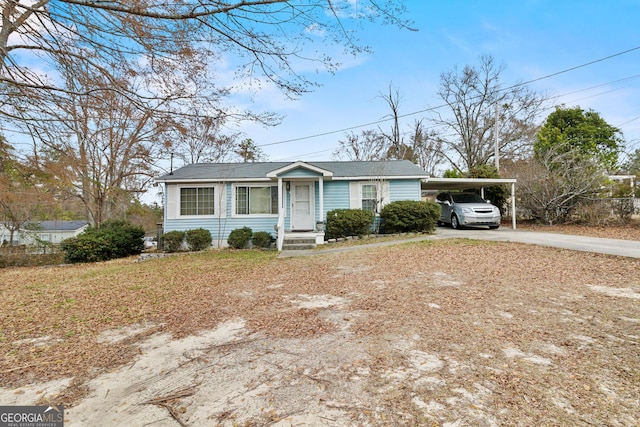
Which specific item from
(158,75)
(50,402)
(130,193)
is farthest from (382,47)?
(130,193)

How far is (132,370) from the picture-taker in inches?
101

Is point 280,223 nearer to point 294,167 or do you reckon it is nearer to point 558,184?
point 294,167

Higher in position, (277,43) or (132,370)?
(277,43)

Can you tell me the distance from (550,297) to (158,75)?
6316 mm

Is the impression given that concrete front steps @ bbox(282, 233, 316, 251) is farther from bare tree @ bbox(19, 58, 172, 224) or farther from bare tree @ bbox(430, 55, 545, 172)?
bare tree @ bbox(430, 55, 545, 172)

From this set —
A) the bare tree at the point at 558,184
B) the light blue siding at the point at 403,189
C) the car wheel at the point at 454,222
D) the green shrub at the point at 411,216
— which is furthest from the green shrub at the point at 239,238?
the bare tree at the point at 558,184

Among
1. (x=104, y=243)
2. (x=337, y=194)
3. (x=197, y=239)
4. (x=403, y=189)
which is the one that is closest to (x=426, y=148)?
(x=403, y=189)

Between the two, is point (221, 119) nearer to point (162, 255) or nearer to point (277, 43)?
point (277, 43)

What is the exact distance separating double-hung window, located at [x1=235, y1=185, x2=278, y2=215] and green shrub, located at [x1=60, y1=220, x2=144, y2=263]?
4.55 m

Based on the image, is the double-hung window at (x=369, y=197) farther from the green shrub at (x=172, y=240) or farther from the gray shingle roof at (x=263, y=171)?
the green shrub at (x=172, y=240)

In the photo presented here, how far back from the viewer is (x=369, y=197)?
12.8 m

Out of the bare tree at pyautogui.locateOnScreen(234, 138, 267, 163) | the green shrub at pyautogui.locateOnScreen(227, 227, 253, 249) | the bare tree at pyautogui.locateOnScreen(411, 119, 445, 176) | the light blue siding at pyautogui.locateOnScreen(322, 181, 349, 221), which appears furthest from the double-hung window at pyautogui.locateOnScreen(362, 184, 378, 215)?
the bare tree at pyautogui.locateOnScreen(234, 138, 267, 163)

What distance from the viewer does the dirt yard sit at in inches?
75.3

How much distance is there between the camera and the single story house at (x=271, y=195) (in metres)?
11.8
